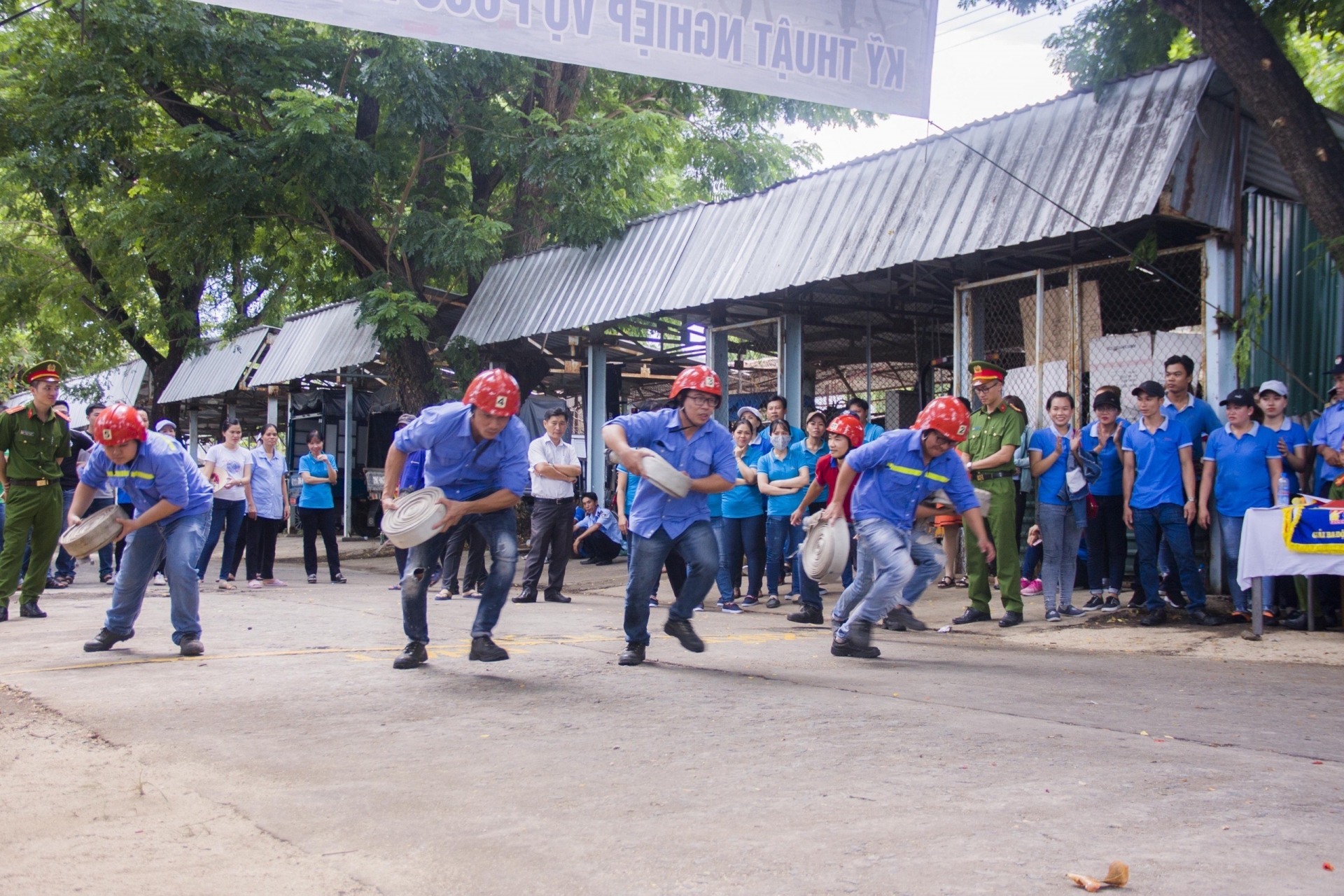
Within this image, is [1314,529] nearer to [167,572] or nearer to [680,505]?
[680,505]

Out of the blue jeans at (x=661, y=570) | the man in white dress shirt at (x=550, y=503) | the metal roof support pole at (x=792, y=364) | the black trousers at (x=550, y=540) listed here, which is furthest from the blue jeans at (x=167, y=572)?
the metal roof support pole at (x=792, y=364)

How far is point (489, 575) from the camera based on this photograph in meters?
6.45

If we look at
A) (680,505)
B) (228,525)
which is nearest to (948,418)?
(680,505)

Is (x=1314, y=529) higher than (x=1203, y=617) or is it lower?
higher

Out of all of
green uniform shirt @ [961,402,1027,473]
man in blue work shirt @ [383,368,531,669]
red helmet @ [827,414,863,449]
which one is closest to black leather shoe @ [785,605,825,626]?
red helmet @ [827,414,863,449]

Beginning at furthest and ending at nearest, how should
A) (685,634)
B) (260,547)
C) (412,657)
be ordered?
(260,547) → (685,634) → (412,657)

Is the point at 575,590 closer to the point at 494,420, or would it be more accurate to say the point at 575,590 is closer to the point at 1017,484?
the point at 1017,484

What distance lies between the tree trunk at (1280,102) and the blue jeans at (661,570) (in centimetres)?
547

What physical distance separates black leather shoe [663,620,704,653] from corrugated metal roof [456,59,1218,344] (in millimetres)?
5379

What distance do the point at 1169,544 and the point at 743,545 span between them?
3.79 meters

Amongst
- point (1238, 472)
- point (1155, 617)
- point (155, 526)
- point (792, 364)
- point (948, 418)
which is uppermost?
point (792, 364)

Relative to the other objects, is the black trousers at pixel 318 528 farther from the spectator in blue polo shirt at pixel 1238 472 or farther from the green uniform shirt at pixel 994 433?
the spectator in blue polo shirt at pixel 1238 472

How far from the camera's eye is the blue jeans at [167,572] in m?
6.99

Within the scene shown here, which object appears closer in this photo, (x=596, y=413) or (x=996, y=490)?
(x=996, y=490)
